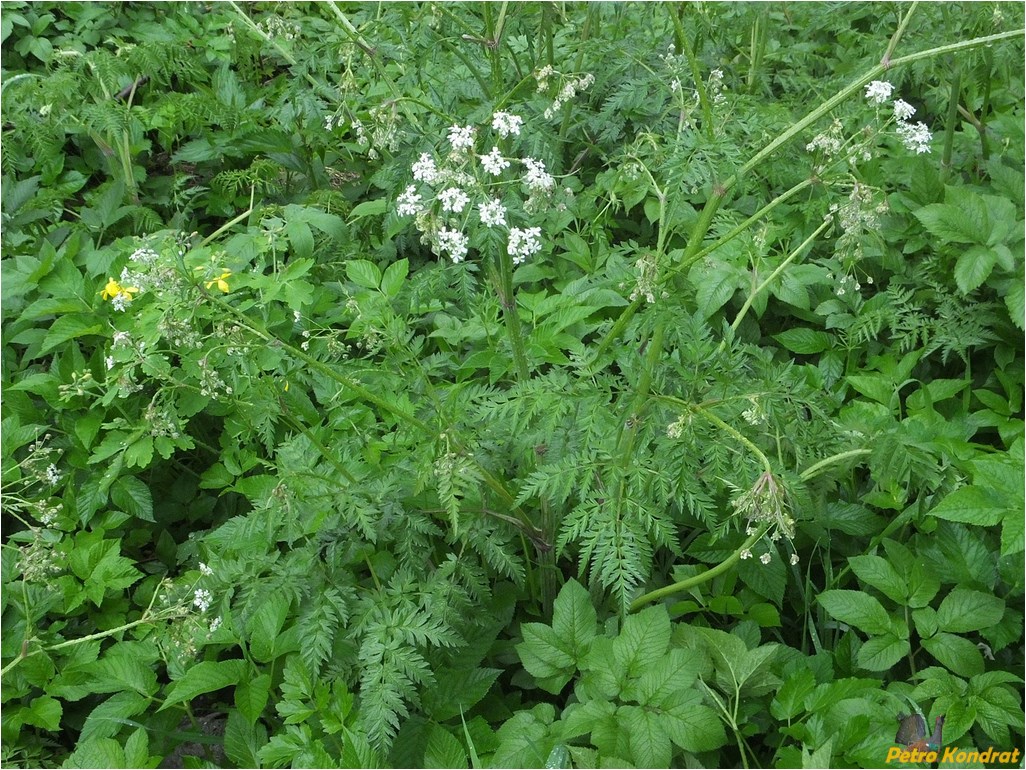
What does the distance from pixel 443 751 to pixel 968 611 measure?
59.3 inches

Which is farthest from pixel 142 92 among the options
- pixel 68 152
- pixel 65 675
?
pixel 65 675

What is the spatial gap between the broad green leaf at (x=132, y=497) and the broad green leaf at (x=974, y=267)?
3.00 meters

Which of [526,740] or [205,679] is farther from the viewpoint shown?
[205,679]

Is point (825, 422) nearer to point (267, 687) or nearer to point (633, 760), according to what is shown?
point (633, 760)

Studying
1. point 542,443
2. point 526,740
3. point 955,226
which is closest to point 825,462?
point 542,443

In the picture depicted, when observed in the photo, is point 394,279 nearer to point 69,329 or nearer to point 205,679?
point 69,329

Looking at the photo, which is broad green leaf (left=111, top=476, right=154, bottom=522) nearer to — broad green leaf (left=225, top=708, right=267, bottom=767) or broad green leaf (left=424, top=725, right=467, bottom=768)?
broad green leaf (left=225, top=708, right=267, bottom=767)

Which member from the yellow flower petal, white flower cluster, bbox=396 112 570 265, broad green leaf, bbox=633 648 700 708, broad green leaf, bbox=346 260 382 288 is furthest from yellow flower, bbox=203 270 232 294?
broad green leaf, bbox=633 648 700 708

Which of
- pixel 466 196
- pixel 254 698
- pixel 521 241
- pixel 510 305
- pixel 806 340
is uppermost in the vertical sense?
pixel 466 196

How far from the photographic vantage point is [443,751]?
248 centimetres

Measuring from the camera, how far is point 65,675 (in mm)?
2779

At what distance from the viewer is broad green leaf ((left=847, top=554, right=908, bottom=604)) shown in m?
2.58

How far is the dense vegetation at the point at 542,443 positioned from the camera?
231cm

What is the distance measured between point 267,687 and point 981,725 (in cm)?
192
